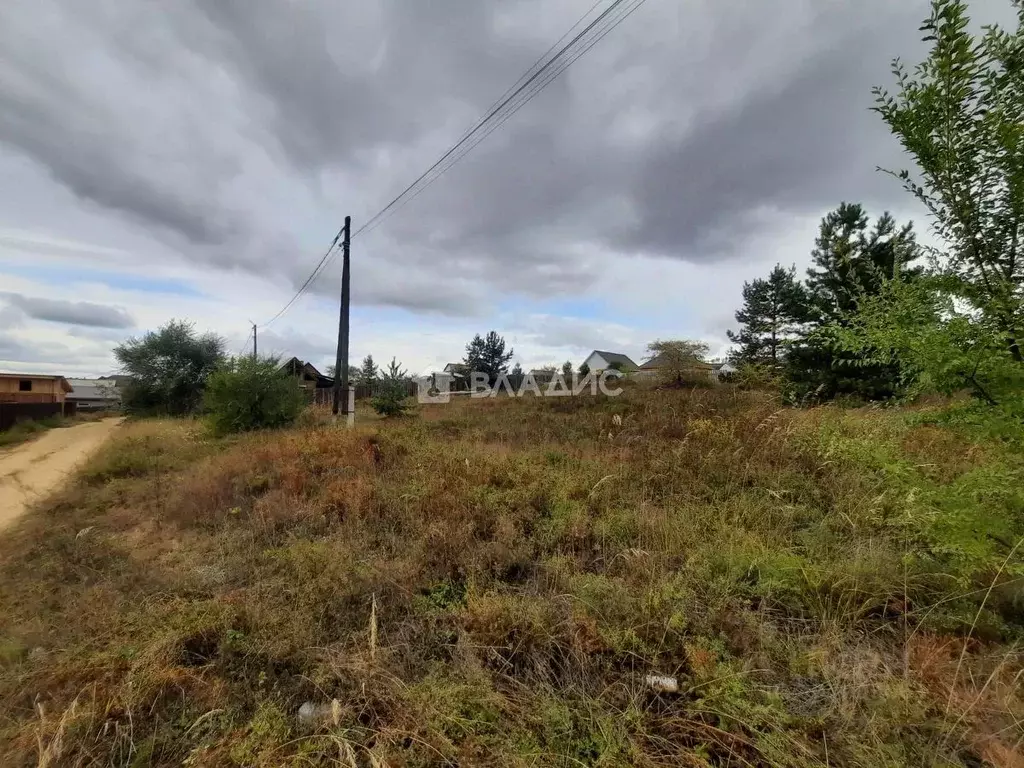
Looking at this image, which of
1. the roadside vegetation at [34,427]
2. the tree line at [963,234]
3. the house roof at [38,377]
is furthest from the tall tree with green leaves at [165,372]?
the tree line at [963,234]

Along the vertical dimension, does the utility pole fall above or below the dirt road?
above

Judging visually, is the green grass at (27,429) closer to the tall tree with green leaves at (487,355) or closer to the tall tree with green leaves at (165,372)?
the tall tree with green leaves at (165,372)

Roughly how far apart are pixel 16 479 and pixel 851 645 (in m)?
12.9

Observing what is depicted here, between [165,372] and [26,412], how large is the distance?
4629 mm

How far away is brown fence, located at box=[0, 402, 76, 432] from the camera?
1512 centimetres

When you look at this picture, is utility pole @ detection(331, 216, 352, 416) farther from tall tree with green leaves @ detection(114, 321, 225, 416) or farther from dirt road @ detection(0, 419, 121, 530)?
tall tree with green leaves @ detection(114, 321, 225, 416)

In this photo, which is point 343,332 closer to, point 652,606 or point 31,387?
point 652,606

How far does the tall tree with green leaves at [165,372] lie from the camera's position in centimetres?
1853

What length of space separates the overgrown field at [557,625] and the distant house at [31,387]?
30.9m

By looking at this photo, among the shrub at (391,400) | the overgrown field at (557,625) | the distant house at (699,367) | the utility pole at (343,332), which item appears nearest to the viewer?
the overgrown field at (557,625)

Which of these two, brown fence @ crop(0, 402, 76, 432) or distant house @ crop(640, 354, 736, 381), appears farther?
distant house @ crop(640, 354, 736, 381)

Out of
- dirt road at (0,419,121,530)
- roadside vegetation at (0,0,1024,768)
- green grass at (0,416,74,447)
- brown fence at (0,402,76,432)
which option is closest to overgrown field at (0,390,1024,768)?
roadside vegetation at (0,0,1024,768)

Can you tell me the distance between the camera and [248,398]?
35.7ft

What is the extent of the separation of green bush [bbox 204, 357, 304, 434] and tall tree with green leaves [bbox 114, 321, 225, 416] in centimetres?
888
